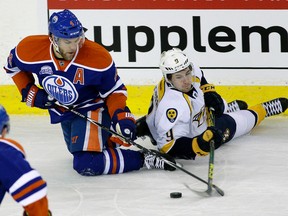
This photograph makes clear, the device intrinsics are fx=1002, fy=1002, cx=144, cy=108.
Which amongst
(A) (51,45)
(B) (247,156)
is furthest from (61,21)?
(B) (247,156)

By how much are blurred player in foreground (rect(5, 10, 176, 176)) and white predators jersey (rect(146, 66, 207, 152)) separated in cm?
13

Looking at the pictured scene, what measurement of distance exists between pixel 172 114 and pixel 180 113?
0.13 feet

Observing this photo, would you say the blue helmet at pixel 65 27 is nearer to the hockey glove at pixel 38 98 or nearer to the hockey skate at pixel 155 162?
the hockey glove at pixel 38 98

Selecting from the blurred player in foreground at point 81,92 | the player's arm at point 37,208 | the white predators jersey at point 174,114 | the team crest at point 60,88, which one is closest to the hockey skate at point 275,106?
the white predators jersey at point 174,114

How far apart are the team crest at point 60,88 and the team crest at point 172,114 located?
46 cm

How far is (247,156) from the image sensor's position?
5.22 metres

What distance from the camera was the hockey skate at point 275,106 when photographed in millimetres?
5773

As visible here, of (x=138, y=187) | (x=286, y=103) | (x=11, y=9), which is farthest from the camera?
(x=11, y=9)

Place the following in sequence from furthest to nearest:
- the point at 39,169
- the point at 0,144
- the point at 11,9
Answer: the point at 11,9, the point at 39,169, the point at 0,144

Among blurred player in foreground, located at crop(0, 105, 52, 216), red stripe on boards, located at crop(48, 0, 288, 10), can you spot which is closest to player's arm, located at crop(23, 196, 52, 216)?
blurred player in foreground, located at crop(0, 105, 52, 216)

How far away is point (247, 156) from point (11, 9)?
6.15ft

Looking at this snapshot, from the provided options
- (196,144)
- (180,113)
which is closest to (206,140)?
(196,144)

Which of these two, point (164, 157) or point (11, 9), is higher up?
point (11, 9)

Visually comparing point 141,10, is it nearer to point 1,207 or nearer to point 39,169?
point 39,169
